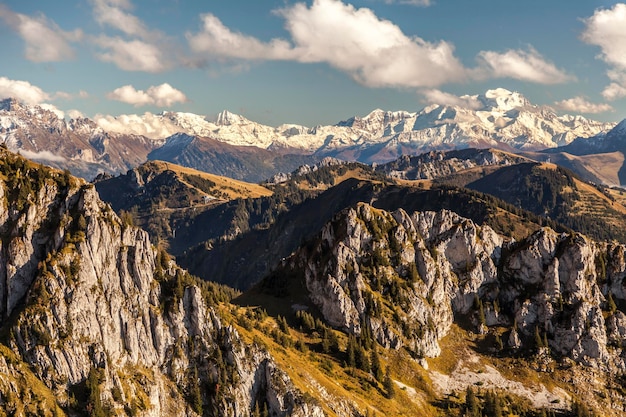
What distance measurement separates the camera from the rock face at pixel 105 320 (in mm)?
123000

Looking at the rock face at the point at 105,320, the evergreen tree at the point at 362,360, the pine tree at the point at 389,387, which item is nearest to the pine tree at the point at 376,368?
the evergreen tree at the point at 362,360

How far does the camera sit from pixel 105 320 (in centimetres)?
13300

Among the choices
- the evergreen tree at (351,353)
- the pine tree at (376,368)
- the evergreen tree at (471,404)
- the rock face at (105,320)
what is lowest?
the evergreen tree at (471,404)

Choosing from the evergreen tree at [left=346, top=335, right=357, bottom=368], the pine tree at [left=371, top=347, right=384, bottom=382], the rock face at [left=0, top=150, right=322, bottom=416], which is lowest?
the pine tree at [left=371, top=347, right=384, bottom=382]

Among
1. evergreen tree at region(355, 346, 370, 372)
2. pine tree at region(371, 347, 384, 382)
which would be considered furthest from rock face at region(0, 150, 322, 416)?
pine tree at region(371, 347, 384, 382)

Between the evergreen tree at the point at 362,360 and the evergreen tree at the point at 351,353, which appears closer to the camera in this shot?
the evergreen tree at the point at 362,360

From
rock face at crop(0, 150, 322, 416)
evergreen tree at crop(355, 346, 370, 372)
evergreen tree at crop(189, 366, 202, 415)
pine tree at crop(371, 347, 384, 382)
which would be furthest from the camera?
evergreen tree at crop(355, 346, 370, 372)

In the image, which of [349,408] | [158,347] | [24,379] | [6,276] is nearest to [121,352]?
[158,347]

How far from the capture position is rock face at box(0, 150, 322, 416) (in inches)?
4843

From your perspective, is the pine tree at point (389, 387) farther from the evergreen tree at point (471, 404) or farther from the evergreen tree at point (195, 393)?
the evergreen tree at point (195, 393)

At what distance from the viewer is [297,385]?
147000 mm

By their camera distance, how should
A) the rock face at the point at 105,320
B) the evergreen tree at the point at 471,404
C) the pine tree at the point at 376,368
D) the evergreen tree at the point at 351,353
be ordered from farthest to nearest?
1. the evergreen tree at the point at 351,353
2. the pine tree at the point at 376,368
3. the evergreen tree at the point at 471,404
4. the rock face at the point at 105,320

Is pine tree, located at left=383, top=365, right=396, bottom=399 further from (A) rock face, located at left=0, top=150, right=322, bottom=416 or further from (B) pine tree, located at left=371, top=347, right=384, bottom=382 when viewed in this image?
(A) rock face, located at left=0, top=150, right=322, bottom=416

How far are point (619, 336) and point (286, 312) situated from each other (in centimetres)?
11263
